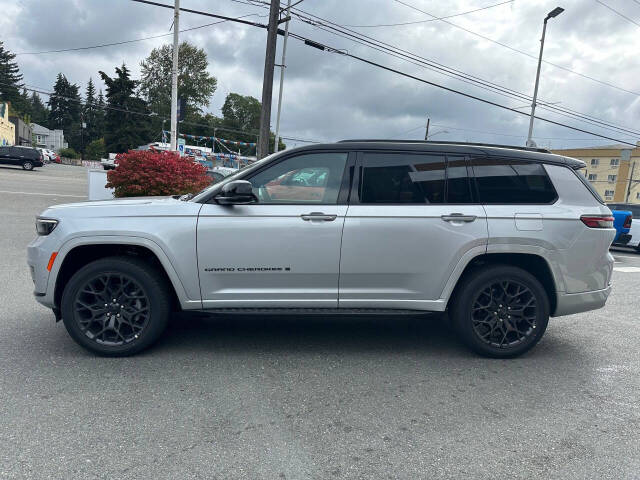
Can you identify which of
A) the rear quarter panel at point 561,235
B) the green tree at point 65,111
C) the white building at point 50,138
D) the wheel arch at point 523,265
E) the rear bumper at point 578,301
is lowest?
the rear bumper at point 578,301

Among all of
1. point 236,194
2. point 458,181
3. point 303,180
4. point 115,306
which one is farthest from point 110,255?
point 458,181

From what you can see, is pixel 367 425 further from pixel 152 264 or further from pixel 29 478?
pixel 152 264

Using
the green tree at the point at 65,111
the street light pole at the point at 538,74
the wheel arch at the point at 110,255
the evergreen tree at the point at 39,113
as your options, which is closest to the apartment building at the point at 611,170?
the street light pole at the point at 538,74

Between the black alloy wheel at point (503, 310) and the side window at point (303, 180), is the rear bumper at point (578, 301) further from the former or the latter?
the side window at point (303, 180)

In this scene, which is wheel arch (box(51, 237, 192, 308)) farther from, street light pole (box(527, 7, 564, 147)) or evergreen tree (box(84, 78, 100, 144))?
evergreen tree (box(84, 78, 100, 144))

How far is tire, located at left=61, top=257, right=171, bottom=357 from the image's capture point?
381cm

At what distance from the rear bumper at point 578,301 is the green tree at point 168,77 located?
7317cm

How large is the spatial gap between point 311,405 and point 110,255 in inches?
85.8

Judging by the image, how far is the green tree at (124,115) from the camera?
69.0m

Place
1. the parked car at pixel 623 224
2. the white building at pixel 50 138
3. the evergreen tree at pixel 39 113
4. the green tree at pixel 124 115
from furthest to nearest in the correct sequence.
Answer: the evergreen tree at pixel 39 113 < the white building at pixel 50 138 < the green tree at pixel 124 115 < the parked car at pixel 623 224

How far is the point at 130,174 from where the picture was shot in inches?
430

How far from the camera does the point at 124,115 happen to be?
69.2 m

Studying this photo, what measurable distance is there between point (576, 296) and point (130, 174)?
9849mm

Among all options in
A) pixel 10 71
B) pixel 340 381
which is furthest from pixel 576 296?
pixel 10 71
